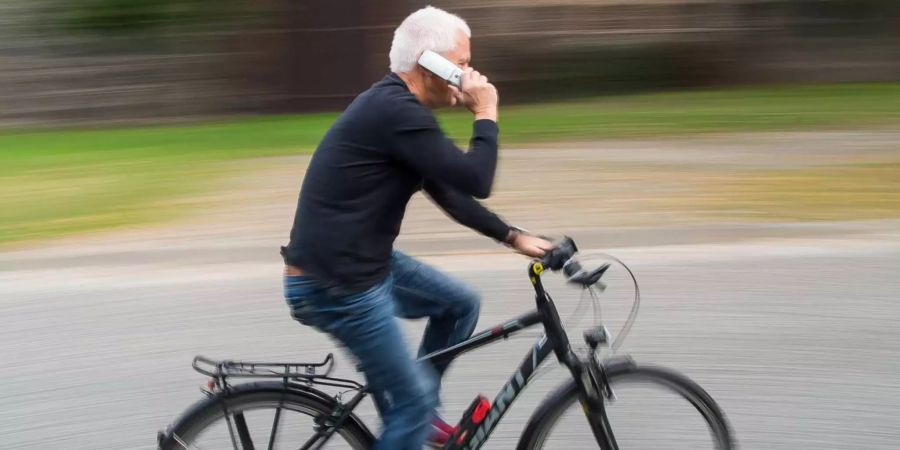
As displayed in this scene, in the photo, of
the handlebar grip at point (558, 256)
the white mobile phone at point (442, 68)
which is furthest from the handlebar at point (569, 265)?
the white mobile phone at point (442, 68)

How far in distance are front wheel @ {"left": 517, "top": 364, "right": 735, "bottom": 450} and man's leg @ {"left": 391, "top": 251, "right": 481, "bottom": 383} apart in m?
0.34

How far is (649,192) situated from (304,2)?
641 centimetres

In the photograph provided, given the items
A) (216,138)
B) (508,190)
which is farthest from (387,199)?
(216,138)

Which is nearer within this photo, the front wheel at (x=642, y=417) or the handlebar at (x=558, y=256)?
the handlebar at (x=558, y=256)

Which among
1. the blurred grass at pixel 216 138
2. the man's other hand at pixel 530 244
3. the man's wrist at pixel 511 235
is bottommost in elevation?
the man's other hand at pixel 530 244

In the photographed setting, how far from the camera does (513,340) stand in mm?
5148

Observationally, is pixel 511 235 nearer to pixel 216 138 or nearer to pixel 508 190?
pixel 508 190

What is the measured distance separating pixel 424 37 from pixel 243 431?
50.8 inches

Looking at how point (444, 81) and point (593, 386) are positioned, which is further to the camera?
point (593, 386)

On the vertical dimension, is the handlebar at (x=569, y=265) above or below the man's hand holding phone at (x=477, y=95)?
below

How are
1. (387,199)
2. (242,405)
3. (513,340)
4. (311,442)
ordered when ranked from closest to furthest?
(387,199) < (242,405) < (311,442) < (513,340)

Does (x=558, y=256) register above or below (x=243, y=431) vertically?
above

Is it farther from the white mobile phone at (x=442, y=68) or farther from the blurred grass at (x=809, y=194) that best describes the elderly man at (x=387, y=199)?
the blurred grass at (x=809, y=194)

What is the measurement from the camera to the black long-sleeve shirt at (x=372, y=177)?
2.83 metres
